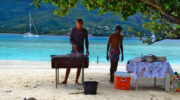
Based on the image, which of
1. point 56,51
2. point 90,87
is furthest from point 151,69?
point 56,51

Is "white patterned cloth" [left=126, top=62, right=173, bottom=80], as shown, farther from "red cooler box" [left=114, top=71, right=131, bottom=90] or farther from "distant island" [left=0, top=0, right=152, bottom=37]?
"distant island" [left=0, top=0, right=152, bottom=37]

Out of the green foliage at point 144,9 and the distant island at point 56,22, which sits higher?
the distant island at point 56,22

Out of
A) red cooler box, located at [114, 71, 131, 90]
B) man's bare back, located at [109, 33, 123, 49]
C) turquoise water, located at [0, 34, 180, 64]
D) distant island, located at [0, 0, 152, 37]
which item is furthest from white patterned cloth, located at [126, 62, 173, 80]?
distant island, located at [0, 0, 152, 37]

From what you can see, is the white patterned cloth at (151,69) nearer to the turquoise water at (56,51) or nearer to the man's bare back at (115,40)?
the man's bare back at (115,40)

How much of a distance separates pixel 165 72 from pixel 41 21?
439ft

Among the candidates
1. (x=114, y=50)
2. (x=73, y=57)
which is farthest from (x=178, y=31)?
(x=73, y=57)

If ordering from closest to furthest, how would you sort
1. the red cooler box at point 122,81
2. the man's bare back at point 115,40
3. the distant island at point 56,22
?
the red cooler box at point 122,81
the man's bare back at point 115,40
the distant island at point 56,22

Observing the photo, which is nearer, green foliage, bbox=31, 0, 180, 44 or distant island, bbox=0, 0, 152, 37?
green foliage, bbox=31, 0, 180, 44

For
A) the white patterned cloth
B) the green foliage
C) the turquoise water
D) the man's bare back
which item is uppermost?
the green foliage

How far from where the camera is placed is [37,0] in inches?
292

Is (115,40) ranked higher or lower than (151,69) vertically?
higher

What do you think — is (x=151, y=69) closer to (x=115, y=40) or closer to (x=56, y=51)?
(x=115, y=40)

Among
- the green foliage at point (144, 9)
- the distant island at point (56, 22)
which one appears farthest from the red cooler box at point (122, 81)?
the distant island at point (56, 22)

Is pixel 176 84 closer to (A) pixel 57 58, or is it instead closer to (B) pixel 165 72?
(B) pixel 165 72
